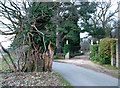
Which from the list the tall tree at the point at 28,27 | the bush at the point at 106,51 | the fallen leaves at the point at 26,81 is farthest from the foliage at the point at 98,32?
the fallen leaves at the point at 26,81

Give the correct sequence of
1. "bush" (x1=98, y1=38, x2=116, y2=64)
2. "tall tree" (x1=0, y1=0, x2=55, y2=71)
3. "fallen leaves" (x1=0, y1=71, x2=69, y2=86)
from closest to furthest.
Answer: "fallen leaves" (x1=0, y1=71, x2=69, y2=86), "tall tree" (x1=0, y1=0, x2=55, y2=71), "bush" (x1=98, y1=38, x2=116, y2=64)

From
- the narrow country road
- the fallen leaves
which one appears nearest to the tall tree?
the fallen leaves

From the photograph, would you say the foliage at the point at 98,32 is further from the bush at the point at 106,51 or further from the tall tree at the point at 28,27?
the tall tree at the point at 28,27

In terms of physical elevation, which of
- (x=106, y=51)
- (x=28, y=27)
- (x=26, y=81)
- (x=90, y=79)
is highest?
(x=28, y=27)

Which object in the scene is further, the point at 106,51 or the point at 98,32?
the point at 98,32

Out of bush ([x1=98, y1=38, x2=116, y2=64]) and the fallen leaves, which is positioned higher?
bush ([x1=98, y1=38, x2=116, y2=64])

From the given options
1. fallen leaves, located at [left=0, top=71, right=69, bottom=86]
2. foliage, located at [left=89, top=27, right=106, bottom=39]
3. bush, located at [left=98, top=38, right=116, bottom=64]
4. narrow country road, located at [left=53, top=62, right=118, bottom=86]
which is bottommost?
narrow country road, located at [left=53, top=62, right=118, bottom=86]

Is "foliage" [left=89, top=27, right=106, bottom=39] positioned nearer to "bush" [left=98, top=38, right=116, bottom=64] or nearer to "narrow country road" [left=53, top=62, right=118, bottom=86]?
"bush" [left=98, top=38, right=116, bottom=64]

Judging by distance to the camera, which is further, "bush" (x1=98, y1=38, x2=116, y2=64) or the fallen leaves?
"bush" (x1=98, y1=38, x2=116, y2=64)

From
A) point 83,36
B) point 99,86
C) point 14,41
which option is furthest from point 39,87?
point 83,36

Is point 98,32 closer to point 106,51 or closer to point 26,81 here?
point 106,51

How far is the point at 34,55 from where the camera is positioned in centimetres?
438

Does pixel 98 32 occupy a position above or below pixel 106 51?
above

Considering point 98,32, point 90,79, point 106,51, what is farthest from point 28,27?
point 98,32
